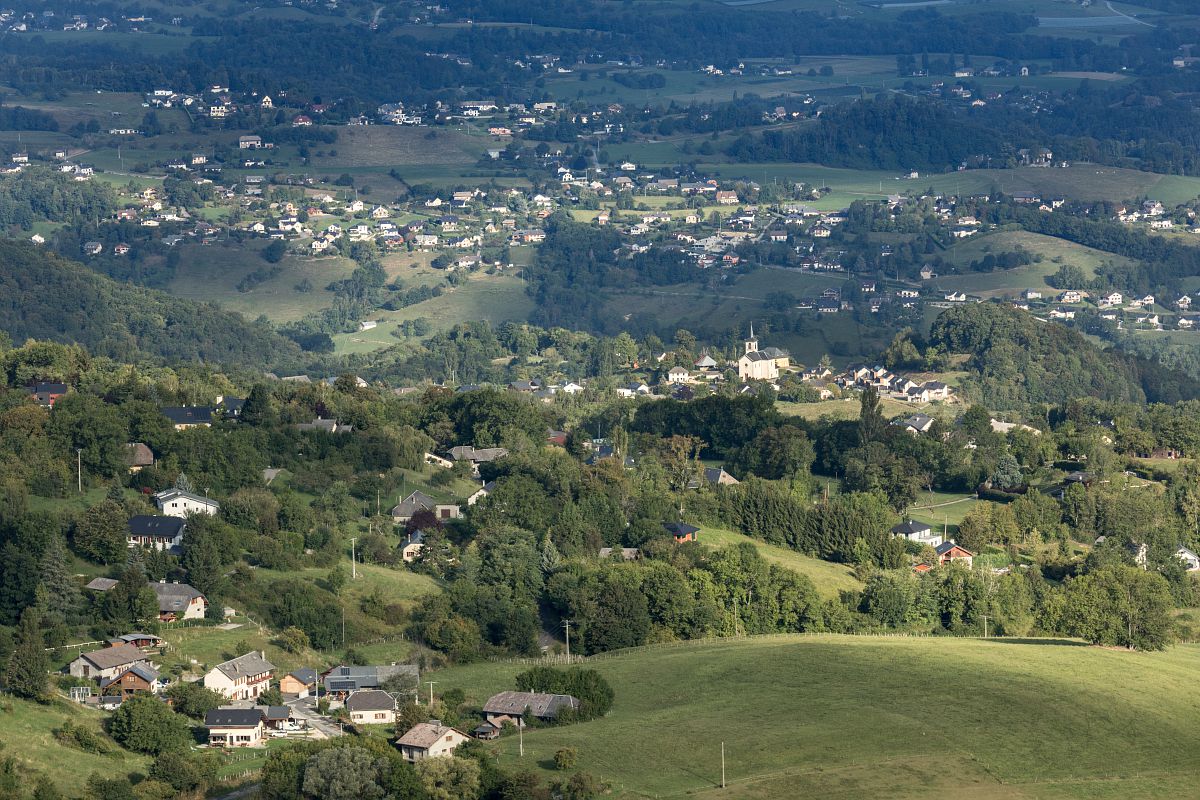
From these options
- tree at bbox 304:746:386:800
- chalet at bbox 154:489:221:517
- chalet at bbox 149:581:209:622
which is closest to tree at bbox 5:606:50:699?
chalet at bbox 149:581:209:622

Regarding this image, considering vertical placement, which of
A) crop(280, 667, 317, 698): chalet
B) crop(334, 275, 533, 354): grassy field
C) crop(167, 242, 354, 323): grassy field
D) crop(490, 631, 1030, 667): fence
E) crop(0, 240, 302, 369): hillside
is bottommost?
crop(334, 275, 533, 354): grassy field

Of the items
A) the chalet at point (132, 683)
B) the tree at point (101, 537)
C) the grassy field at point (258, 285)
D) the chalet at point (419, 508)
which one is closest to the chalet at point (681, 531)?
the chalet at point (419, 508)

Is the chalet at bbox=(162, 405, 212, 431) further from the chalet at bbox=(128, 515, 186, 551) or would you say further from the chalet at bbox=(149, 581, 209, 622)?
the chalet at bbox=(149, 581, 209, 622)

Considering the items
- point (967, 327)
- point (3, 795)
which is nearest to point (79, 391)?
point (3, 795)

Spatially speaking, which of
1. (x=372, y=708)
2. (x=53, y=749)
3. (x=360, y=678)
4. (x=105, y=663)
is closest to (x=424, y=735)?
(x=372, y=708)

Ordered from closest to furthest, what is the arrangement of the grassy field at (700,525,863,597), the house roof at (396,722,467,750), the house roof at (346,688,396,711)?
the house roof at (396,722,467,750), the house roof at (346,688,396,711), the grassy field at (700,525,863,597)

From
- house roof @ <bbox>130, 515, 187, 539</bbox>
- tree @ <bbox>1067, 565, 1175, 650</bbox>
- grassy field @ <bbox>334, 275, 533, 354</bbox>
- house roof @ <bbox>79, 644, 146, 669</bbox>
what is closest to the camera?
house roof @ <bbox>79, 644, 146, 669</bbox>
